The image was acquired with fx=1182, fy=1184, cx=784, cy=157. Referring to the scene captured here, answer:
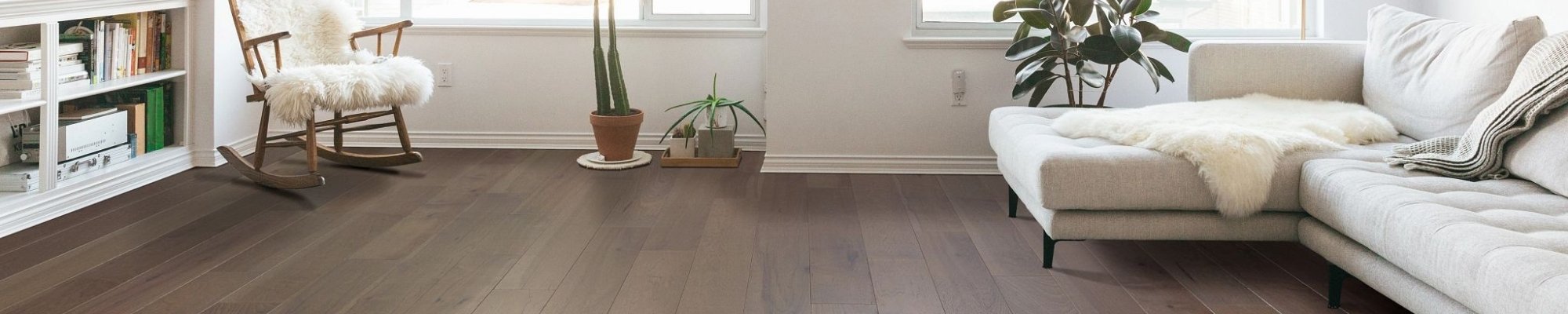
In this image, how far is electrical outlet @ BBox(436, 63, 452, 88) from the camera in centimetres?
480

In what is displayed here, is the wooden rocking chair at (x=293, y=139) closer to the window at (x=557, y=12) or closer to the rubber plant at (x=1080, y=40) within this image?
the window at (x=557, y=12)

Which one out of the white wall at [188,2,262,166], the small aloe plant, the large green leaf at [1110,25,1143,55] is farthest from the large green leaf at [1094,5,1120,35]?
the white wall at [188,2,262,166]

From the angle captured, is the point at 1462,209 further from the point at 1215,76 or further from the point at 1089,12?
the point at 1089,12

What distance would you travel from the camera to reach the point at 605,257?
9.29ft

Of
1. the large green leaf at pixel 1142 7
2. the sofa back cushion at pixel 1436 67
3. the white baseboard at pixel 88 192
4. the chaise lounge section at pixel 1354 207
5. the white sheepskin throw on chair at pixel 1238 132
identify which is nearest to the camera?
the chaise lounge section at pixel 1354 207

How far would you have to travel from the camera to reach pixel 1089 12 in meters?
Result: 3.69

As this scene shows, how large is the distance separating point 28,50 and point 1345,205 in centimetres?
339

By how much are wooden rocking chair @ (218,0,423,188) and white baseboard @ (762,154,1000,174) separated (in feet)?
4.48

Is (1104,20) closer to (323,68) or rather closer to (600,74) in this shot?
(600,74)

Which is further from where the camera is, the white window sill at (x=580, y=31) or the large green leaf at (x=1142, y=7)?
the white window sill at (x=580, y=31)

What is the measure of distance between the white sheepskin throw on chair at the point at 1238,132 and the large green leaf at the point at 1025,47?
0.65 meters

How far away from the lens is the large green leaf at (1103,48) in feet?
12.1

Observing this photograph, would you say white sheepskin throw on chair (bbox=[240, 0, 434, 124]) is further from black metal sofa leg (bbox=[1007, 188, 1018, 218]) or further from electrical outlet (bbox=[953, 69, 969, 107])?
black metal sofa leg (bbox=[1007, 188, 1018, 218])

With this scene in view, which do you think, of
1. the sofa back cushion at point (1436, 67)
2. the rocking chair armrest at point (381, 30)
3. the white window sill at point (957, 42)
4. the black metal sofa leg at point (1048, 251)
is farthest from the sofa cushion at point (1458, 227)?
the rocking chair armrest at point (381, 30)
